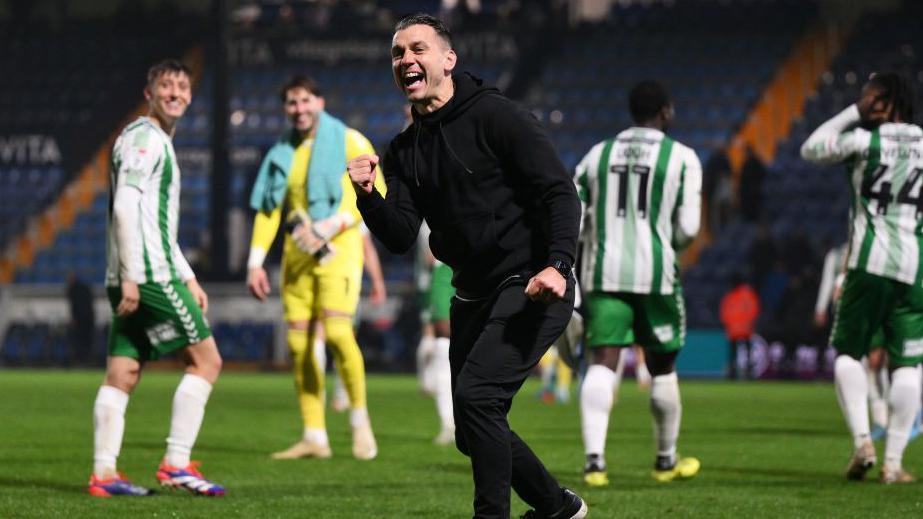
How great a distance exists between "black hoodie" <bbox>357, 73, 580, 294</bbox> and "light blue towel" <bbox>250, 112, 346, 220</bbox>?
13.3 ft

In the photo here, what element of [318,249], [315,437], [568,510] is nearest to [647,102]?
[318,249]

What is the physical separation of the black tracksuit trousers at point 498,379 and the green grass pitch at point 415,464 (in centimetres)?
125

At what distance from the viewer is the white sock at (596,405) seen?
25.2 ft

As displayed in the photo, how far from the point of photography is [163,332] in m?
7.01

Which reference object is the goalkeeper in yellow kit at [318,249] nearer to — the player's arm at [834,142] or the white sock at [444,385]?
the white sock at [444,385]

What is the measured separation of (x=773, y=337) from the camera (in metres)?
23.7

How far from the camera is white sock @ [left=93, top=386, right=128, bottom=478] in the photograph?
7.00 m

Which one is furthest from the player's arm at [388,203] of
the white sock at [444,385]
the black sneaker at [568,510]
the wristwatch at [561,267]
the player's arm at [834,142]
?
the white sock at [444,385]

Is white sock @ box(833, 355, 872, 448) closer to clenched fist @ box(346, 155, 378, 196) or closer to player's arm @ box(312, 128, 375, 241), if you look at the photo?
player's arm @ box(312, 128, 375, 241)

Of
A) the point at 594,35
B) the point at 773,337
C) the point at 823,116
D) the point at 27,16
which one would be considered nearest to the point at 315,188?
the point at 773,337

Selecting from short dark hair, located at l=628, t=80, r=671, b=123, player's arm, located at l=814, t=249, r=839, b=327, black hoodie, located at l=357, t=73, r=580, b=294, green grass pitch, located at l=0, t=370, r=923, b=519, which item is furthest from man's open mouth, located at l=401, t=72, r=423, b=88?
player's arm, located at l=814, t=249, r=839, b=327

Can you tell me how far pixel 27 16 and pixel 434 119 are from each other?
3005 centimetres

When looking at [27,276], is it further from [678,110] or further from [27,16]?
[678,110]

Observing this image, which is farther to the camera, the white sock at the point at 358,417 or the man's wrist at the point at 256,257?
the white sock at the point at 358,417
